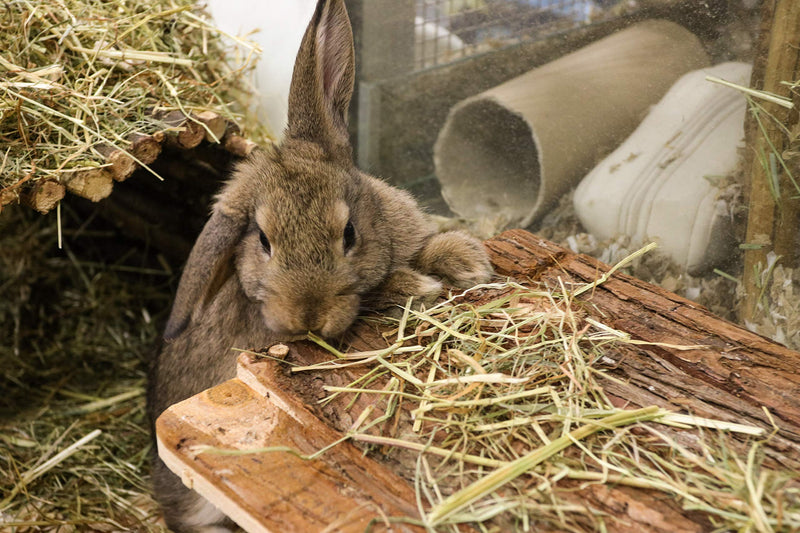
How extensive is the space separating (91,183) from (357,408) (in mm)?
1513

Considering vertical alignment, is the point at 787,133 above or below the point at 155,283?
above

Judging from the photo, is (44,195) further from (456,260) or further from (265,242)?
(456,260)

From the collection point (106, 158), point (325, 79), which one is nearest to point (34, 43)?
point (106, 158)

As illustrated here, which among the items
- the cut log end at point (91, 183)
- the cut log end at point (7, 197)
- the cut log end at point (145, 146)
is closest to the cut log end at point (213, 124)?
the cut log end at point (145, 146)

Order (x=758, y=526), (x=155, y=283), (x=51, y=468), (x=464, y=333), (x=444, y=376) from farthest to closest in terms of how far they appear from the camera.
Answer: (x=155, y=283)
(x=51, y=468)
(x=464, y=333)
(x=444, y=376)
(x=758, y=526)

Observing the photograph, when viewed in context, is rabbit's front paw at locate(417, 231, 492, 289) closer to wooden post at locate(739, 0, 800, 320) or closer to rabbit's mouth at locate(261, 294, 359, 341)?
rabbit's mouth at locate(261, 294, 359, 341)

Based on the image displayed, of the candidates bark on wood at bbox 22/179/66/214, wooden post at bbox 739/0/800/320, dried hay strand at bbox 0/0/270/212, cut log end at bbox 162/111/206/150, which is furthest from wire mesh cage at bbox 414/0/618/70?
bark on wood at bbox 22/179/66/214

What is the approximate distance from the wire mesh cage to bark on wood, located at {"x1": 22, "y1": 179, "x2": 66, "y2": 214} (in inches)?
83.0

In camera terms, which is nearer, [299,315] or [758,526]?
[758,526]

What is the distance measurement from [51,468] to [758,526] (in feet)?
9.93

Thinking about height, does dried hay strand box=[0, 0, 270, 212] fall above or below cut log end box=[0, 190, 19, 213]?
above

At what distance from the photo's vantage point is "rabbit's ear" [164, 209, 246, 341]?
2.61 metres

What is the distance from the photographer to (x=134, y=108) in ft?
9.80

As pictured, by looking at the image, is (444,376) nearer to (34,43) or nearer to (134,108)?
(134,108)
